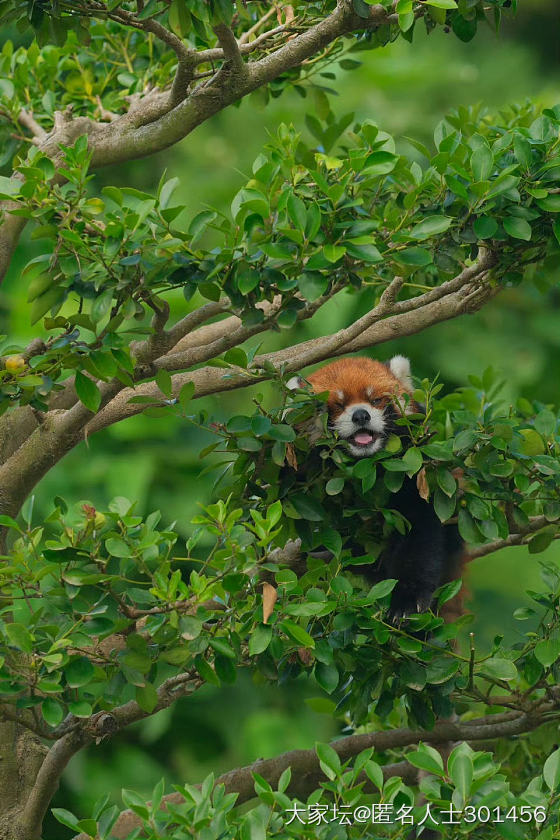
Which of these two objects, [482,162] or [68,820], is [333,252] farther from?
[68,820]

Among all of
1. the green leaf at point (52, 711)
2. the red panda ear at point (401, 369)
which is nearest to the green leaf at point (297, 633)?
the green leaf at point (52, 711)

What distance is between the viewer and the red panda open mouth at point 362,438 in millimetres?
2695

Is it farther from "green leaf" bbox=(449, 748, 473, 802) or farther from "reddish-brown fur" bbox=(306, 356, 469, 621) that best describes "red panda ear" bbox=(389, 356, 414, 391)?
"green leaf" bbox=(449, 748, 473, 802)

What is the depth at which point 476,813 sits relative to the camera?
169cm

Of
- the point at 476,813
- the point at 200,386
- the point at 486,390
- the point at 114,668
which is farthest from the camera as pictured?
the point at 486,390

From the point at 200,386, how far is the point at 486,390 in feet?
3.27

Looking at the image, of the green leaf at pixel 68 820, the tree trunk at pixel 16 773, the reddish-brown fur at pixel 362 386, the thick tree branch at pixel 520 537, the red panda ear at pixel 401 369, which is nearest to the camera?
the green leaf at pixel 68 820

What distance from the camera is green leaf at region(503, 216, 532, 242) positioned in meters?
1.87

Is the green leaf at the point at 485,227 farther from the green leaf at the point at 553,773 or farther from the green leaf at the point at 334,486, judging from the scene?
the green leaf at the point at 553,773

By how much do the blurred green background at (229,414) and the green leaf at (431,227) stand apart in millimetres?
2609

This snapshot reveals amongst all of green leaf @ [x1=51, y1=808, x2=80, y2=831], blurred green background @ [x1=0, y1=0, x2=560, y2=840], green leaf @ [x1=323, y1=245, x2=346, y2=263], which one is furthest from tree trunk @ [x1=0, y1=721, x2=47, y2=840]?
blurred green background @ [x1=0, y1=0, x2=560, y2=840]

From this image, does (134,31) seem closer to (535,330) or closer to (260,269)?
(260,269)

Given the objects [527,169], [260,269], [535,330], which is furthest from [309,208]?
[535,330]

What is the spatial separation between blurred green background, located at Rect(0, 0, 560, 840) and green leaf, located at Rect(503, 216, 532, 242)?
8.59ft
